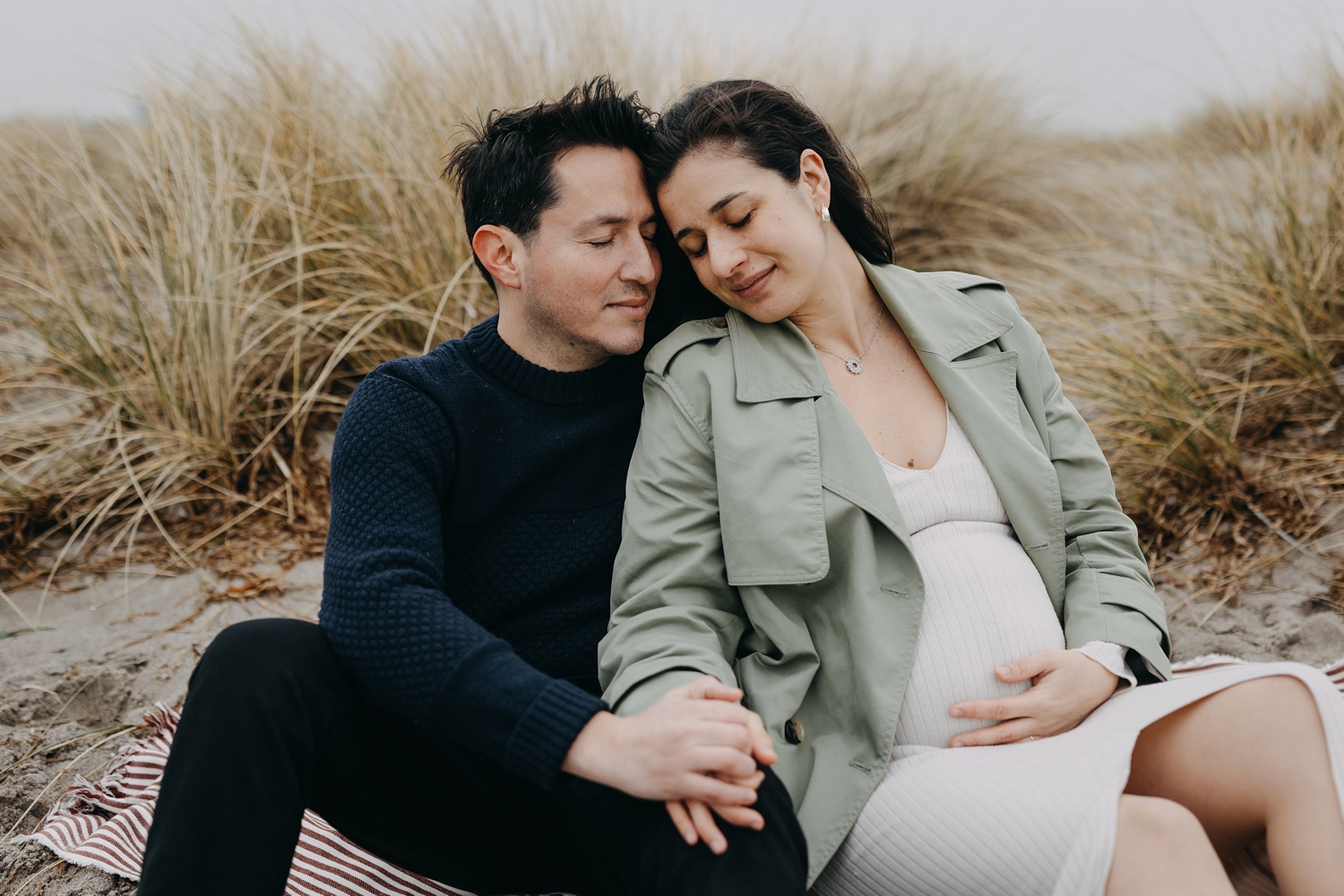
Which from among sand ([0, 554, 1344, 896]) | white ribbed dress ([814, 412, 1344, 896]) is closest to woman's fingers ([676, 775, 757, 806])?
white ribbed dress ([814, 412, 1344, 896])

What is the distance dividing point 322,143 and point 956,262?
3.18 metres

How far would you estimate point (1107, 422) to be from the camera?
Answer: 142 inches

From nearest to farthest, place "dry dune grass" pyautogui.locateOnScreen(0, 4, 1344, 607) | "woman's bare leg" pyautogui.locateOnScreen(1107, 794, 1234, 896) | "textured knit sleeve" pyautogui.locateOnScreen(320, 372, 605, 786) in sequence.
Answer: "woman's bare leg" pyautogui.locateOnScreen(1107, 794, 1234, 896), "textured knit sleeve" pyautogui.locateOnScreen(320, 372, 605, 786), "dry dune grass" pyautogui.locateOnScreen(0, 4, 1344, 607)

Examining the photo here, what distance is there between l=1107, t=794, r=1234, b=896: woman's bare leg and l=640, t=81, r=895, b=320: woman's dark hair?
1.31 meters

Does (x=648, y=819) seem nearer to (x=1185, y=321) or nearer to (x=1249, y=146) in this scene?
(x=1185, y=321)

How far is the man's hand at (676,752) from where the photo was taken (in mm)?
1570

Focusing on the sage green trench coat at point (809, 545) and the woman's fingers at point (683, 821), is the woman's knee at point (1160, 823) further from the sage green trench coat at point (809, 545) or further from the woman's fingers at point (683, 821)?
the woman's fingers at point (683, 821)

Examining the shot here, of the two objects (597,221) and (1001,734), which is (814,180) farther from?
(1001,734)

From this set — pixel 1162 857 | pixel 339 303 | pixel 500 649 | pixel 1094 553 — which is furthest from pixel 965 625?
pixel 339 303

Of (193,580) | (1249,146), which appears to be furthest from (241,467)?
(1249,146)

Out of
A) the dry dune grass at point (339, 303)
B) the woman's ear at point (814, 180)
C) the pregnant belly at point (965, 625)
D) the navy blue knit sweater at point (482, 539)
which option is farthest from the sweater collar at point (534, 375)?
the dry dune grass at point (339, 303)

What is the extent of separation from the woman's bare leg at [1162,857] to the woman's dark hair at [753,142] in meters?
Result: 1.31

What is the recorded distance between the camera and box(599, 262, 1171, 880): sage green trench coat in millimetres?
1865

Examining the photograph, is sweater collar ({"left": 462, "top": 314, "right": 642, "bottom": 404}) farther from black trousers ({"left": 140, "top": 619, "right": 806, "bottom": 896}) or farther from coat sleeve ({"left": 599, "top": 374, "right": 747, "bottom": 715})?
black trousers ({"left": 140, "top": 619, "right": 806, "bottom": 896})
